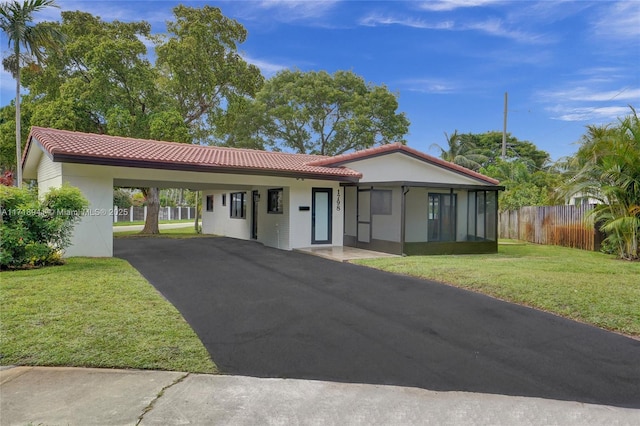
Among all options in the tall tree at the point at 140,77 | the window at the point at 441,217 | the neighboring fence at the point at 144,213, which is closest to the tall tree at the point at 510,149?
the tall tree at the point at 140,77

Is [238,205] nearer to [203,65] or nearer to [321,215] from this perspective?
[321,215]

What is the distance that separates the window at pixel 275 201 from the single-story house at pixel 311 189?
4 cm

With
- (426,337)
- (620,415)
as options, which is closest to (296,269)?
(426,337)

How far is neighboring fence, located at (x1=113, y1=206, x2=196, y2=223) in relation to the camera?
37350mm

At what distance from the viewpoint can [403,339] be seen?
4996 mm

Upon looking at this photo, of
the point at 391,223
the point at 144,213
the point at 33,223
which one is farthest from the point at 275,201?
the point at 144,213

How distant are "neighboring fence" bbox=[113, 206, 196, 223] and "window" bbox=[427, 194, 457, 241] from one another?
28392 mm

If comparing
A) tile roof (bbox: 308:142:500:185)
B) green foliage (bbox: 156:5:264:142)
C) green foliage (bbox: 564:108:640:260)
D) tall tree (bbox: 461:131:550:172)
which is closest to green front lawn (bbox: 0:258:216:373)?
tile roof (bbox: 308:142:500:185)

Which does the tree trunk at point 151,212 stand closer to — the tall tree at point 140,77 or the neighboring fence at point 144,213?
the tall tree at point 140,77

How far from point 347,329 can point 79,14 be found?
23485mm

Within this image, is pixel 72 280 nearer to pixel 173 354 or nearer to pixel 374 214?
pixel 173 354

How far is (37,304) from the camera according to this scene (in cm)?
587

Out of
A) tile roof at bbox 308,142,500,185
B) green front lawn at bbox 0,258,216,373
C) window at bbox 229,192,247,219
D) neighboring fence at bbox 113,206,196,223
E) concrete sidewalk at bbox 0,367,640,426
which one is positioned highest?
tile roof at bbox 308,142,500,185

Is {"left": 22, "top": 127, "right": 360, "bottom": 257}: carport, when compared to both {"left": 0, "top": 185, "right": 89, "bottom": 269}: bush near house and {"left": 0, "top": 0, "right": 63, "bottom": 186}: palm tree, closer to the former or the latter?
{"left": 0, "top": 185, "right": 89, "bottom": 269}: bush near house
